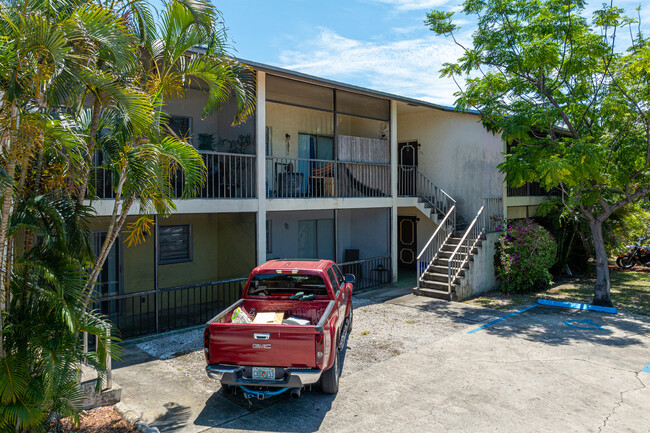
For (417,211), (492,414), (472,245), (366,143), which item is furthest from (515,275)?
(492,414)

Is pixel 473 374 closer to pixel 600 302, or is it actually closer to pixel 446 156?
pixel 600 302

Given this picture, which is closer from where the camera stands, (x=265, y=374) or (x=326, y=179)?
(x=265, y=374)

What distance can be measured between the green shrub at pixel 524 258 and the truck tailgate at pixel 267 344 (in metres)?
9.71

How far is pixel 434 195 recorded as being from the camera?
16.7 metres

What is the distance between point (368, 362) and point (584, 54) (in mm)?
9241

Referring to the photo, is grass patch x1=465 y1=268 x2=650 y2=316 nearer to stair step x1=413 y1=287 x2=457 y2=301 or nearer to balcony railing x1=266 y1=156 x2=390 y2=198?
stair step x1=413 y1=287 x2=457 y2=301

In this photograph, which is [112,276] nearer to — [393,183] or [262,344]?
[262,344]

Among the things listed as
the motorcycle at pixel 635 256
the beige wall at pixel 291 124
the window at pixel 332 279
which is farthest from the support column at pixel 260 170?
the motorcycle at pixel 635 256

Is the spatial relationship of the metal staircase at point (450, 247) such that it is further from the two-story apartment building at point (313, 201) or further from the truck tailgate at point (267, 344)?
the truck tailgate at point (267, 344)

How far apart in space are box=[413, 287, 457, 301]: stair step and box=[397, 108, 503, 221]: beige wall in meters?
3.99

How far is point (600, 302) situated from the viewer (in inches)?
484

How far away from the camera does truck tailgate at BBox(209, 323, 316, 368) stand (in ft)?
19.4

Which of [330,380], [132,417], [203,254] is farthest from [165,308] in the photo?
[330,380]

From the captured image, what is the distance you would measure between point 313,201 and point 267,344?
6.95 metres
